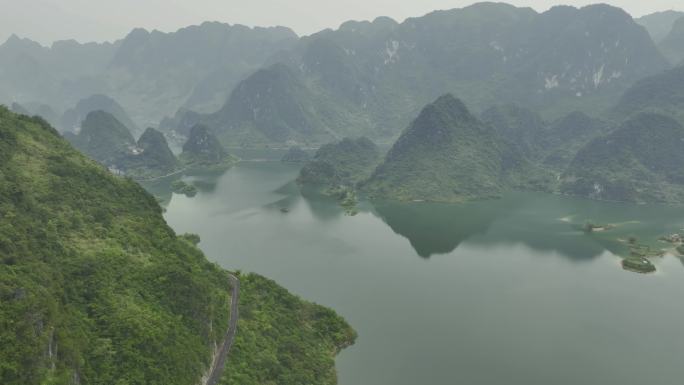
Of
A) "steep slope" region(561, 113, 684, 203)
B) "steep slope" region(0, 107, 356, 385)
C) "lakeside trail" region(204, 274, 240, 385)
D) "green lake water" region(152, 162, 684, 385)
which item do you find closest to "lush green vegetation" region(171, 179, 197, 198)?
"green lake water" region(152, 162, 684, 385)

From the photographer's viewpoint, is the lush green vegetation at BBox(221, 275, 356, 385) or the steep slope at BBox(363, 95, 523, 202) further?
the steep slope at BBox(363, 95, 523, 202)

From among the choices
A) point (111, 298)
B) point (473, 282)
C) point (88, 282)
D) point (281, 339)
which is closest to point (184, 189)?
point (473, 282)

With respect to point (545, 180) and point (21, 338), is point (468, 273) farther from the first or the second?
point (545, 180)

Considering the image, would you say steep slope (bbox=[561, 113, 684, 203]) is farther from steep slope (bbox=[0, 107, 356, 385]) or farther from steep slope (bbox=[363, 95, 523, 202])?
steep slope (bbox=[0, 107, 356, 385])

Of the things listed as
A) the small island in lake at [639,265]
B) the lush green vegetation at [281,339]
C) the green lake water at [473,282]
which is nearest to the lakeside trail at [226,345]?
the lush green vegetation at [281,339]

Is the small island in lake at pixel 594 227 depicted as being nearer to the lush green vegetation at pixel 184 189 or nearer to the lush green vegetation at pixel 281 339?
the lush green vegetation at pixel 281 339

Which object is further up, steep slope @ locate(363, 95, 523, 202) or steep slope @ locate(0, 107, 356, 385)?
steep slope @ locate(363, 95, 523, 202)
